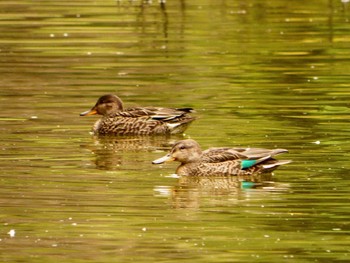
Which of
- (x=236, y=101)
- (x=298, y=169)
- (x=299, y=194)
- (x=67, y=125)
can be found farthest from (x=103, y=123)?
(x=299, y=194)

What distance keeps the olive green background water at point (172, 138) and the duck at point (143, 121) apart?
0.60 ft

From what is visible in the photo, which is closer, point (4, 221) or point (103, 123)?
point (4, 221)

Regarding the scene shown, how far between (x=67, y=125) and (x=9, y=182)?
12.1 feet

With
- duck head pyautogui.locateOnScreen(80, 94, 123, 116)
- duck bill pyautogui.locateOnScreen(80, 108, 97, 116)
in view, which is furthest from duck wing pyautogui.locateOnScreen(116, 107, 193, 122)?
duck bill pyautogui.locateOnScreen(80, 108, 97, 116)

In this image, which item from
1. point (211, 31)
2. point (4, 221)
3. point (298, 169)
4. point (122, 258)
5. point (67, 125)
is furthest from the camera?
point (211, 31)

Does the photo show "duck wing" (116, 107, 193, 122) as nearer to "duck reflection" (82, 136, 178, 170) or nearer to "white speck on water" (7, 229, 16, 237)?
"duck reflection" (82, 136, 178, 170)

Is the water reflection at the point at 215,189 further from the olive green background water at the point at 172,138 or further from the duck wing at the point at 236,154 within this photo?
the duck wing at the point at 236,154

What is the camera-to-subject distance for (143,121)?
1803 cm

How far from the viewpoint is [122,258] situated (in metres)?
11.3

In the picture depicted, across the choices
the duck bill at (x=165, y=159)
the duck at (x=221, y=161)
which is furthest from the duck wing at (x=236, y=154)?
the duck bill at (x=165, y=159)

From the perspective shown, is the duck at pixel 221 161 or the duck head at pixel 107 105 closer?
the duck at pixel 221 161

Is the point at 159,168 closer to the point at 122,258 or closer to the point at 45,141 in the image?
the point at 45,141

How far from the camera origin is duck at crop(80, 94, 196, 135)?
17.7 meters

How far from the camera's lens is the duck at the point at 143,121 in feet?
58.0
